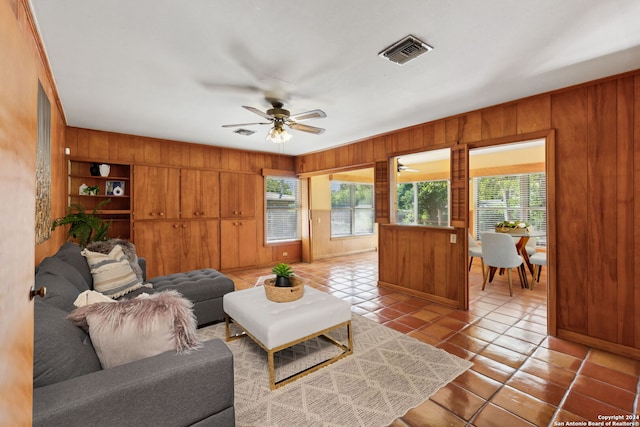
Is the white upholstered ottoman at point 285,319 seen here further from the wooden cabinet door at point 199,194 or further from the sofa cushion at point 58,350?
the wooden cabinet door at point 199,194

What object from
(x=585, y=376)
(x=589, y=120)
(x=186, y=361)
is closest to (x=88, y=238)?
(x=186, y=361)

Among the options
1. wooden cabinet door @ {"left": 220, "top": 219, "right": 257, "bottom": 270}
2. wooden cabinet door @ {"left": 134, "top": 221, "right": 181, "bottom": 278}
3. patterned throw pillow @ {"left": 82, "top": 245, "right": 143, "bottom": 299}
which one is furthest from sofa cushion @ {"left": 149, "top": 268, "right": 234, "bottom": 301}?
wooden cabinet door @ {"left": 220, "top": 219, "right": 257, "bottom": 270}

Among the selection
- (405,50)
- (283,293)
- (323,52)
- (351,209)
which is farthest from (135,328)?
(351,209)

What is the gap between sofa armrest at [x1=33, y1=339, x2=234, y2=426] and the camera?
1.02m

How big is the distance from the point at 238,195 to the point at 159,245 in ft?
5.51

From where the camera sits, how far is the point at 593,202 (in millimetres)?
2641

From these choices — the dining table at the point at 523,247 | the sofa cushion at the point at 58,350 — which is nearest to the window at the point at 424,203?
the dining table at the point at 523,247

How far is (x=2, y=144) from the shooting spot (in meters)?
0.80

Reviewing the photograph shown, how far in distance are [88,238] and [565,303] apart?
17.1 feet

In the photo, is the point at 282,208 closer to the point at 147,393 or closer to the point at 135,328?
the point at 135,328

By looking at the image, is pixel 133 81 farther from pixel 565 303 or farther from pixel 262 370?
pixel 565 303

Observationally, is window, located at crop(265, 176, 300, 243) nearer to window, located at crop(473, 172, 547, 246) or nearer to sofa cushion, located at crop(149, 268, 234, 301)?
sofa cushion, located at crop(149, 268, 234, 301)

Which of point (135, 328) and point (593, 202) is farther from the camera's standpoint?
point (593, 202)

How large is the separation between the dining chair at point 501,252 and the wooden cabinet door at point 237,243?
4.25m
